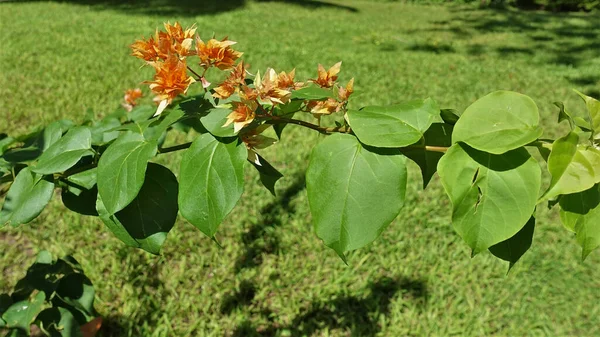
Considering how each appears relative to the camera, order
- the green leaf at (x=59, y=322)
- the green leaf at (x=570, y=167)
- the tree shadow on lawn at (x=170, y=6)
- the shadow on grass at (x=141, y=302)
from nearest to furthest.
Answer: the green leaf at (x=570, y=167) < the green leaf at (x=59, y=322) < the shadow on grass at (x=141, y=302) < the tree shadow on lawn at (x=170, y=6)

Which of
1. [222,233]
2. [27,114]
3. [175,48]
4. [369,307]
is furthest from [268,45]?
[175,48]

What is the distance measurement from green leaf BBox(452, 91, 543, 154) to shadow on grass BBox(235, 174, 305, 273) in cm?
203

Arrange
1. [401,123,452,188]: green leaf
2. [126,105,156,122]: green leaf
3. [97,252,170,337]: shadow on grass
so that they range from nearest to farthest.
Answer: [401,123,452,188]: green leaf < [126,105,156,122]: green leaf < [97,252,170,337]: shadow on grass

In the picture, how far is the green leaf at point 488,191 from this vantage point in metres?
0.61

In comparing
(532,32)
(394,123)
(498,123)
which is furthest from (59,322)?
(532,32)

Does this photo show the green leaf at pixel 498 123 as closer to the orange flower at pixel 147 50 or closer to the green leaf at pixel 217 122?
the green leaf at pixel 217 122

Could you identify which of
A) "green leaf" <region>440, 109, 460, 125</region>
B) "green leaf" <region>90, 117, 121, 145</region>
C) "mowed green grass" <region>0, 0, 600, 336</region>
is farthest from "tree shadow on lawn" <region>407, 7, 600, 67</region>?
"green leaf" <region>440, 109, 460, 125</region>

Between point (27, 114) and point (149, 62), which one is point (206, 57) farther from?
point (27, 114)

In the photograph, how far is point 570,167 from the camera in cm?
60

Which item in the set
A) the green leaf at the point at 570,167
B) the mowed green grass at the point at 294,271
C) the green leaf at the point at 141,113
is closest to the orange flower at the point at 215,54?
the green leaf at the point at 570,167

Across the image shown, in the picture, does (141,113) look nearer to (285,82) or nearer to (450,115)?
(285,82)

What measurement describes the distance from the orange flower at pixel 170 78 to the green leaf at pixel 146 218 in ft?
0.50

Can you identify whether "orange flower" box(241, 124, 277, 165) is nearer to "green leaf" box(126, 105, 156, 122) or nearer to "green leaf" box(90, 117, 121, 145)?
"green leaf" box(90, 117, 121, 145)

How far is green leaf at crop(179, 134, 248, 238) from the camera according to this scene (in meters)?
0.71
